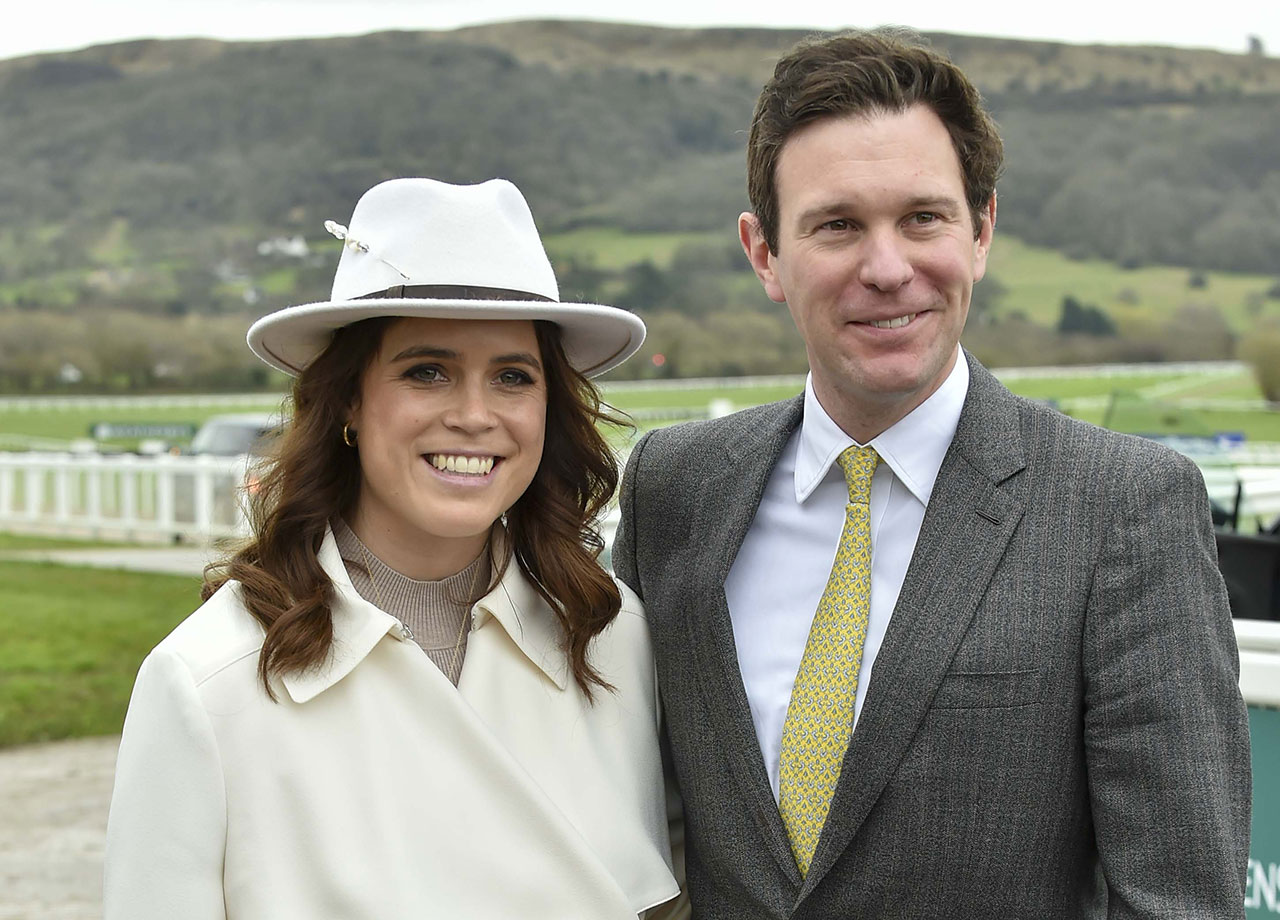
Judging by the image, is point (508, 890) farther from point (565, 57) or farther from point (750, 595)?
point (565, 57)

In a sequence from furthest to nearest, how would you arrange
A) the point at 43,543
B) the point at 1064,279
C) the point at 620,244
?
the point at 620,244
the point at 1064,279
the point at 43,543

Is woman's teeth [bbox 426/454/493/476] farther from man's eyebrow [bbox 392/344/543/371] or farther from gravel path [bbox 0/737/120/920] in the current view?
gravel path [bbox 0/737/120/920]

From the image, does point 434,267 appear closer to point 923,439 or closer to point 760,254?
point 760,254

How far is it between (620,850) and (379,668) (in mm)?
472

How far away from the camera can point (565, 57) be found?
316 ft

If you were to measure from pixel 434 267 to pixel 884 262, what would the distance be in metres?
0.65

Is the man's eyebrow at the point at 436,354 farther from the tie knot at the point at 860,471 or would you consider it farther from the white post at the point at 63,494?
the white post at the point at 63,494

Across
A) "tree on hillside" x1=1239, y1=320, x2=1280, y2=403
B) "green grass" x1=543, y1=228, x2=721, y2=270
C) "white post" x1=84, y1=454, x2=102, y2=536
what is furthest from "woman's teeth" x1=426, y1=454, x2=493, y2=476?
"green grass" x1=543, y1=228, x2=721, y2=270

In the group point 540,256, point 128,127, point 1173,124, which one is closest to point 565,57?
point 128,127

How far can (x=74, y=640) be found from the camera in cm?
984

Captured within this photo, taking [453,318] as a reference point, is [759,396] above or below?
below

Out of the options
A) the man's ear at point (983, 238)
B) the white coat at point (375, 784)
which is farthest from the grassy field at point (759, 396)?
the white coat at point (375, 784)

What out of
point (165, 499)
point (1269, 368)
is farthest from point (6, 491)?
point (1269, 368)

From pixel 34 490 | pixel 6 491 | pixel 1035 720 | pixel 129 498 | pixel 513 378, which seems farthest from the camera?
pixel 6 491
